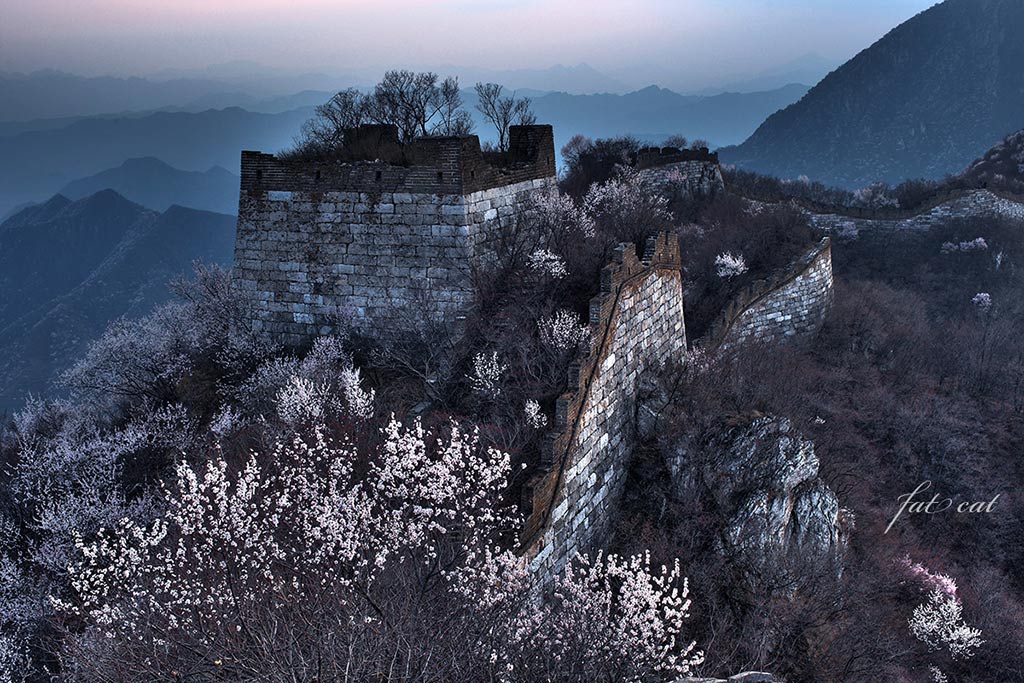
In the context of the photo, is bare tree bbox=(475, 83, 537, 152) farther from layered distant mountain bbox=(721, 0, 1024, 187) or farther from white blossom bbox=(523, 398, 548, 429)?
layered distant mountain bbox=(721, 0, 1024, 187)

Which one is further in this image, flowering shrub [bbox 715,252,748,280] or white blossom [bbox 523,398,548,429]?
flowering shrub [bbox 715,252,748,280]

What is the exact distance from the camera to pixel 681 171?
29.8m

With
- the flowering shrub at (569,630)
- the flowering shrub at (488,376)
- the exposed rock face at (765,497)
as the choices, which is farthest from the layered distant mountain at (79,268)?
the flowering shrub at (569,630)

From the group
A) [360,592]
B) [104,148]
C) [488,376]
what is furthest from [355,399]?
[104,148]

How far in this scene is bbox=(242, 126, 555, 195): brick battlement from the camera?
14.9 metres

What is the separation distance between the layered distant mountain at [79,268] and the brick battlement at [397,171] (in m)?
56.4

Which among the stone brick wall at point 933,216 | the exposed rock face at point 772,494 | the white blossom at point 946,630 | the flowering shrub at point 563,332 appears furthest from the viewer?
the stone brick wall at point 933,216

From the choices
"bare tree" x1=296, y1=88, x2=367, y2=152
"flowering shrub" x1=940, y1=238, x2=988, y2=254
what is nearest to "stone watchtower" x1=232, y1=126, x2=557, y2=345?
"bare tree" x1=296, y1=88, x2=367, y2=152

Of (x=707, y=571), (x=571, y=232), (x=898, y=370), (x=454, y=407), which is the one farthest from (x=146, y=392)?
(x=898, y=370)

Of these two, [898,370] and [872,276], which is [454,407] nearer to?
[898,370]

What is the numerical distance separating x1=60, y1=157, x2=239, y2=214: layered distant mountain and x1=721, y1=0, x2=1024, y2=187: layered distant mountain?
4527 inches

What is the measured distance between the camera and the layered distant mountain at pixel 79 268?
69.6 meters

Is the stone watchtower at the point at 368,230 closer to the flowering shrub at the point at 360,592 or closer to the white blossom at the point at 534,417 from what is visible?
the white blossom at the point at 534,417

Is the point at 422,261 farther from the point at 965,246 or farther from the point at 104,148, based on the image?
the point at 104,148
